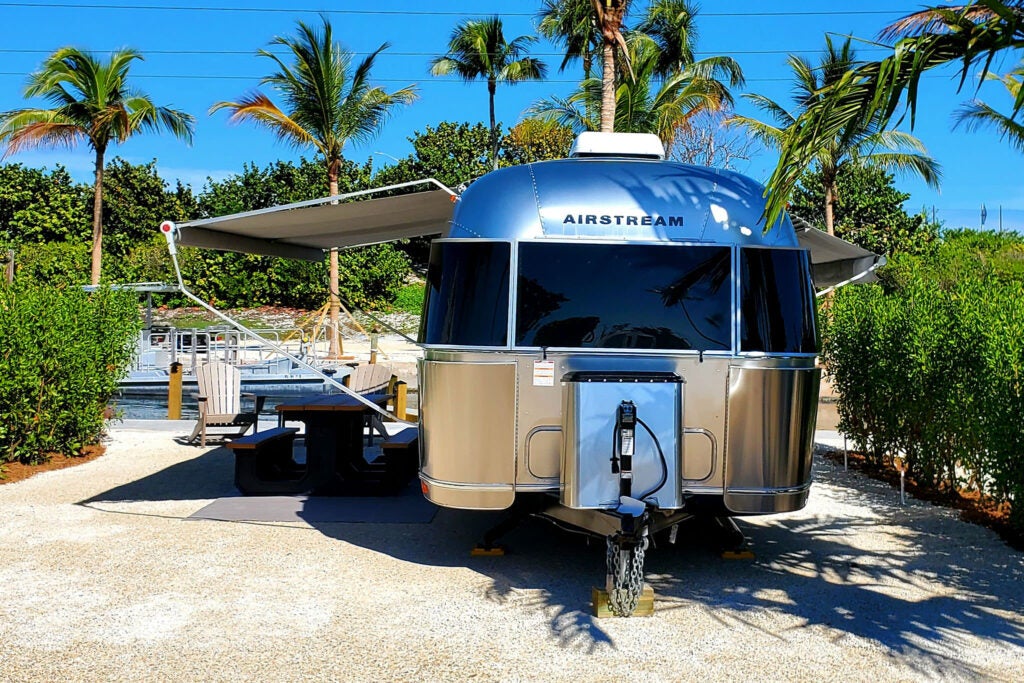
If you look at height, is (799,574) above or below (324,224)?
below

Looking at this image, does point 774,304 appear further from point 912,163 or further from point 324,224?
point 912,163

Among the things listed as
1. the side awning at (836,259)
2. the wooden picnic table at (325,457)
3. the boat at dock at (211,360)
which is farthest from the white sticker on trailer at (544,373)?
the boat at dock at (211,360)

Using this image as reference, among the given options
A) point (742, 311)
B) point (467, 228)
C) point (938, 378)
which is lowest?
point (938, 378)

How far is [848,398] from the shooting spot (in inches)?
417

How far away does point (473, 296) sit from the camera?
19.0ft

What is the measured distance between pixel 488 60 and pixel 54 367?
2279 cm

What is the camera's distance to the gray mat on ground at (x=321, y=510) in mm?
7788

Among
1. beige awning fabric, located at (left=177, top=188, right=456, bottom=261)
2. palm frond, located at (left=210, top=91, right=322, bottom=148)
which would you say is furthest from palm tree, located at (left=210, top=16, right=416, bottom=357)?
beige awning fabric, located at (left=177, top=188, right=456, bottom=261)

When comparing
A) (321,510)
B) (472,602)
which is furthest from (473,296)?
(321,510)

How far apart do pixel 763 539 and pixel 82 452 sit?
25.1 ft

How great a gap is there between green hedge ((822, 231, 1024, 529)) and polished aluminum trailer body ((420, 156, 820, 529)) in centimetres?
189

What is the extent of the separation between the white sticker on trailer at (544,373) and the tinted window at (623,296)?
13 cm

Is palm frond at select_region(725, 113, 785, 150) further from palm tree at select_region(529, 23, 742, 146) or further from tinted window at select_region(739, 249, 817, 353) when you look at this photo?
tinted window at select_region(739, 249, 817, 353)

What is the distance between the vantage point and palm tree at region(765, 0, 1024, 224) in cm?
495
